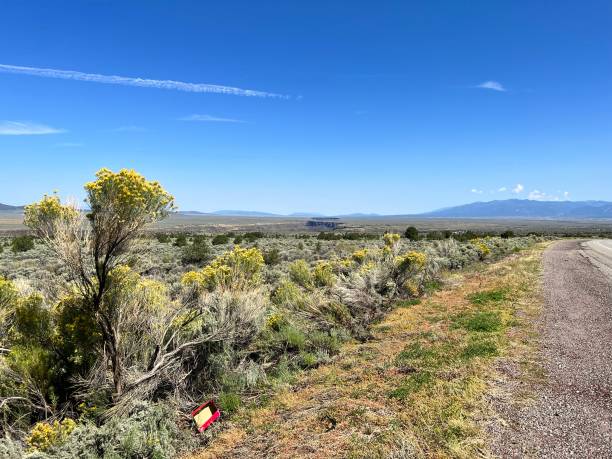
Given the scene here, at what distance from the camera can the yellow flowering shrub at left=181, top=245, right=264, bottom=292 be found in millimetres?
8734

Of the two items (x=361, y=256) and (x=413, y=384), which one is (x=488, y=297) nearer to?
(x=361, y=256)

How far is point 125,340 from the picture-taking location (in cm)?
629

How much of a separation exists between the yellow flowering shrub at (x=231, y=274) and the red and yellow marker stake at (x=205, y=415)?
2743 mm

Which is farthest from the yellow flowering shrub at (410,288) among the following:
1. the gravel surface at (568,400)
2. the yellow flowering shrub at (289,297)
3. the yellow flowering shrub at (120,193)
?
the yellow flowering shrub at (120,193)

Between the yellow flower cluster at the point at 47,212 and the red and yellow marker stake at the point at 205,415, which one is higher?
the yellow flower cluster at the point at 47,212

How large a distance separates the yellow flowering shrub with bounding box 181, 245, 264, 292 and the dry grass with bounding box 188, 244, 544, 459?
262cm

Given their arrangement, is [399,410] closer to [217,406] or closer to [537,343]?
[217,406]

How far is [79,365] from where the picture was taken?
241 inches

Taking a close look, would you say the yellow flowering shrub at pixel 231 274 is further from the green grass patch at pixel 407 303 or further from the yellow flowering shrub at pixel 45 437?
the green grass patch at pixel 407 303

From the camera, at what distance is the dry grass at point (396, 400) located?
4.75 meters

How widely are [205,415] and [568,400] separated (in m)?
5.36

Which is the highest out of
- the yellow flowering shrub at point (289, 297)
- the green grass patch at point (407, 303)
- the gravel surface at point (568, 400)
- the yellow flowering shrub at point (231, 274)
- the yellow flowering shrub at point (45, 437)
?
the yellow flowering shrub at point (231, 274)

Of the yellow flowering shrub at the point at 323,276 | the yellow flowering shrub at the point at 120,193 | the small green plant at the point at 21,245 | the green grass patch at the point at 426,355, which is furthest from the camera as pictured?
the small green plant at the point at 21,245

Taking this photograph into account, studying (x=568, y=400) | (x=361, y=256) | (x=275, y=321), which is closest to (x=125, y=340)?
(x=275, y=321)
